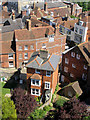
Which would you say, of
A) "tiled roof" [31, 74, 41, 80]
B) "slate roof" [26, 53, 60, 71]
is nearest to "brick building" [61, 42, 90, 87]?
"slate roof" [26, 53, 60, 71]

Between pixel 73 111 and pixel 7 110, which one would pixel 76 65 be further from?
pixel 7 110

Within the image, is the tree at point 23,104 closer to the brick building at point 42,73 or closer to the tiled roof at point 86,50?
the brick building at point 42,73

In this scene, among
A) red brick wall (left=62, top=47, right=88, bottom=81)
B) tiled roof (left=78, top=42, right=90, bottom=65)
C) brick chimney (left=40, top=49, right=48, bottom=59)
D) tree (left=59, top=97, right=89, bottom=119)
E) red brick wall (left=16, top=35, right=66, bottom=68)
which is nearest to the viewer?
tree (left=59, top=97, right=89, bottom=119)

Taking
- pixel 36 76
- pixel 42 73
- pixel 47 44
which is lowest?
pixel 36 76

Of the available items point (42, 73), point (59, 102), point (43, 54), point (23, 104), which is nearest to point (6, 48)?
point (43, 54)

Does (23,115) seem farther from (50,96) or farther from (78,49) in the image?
(78,49)

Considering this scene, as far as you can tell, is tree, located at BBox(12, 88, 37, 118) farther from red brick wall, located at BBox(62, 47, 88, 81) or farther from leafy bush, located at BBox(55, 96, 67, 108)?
red brick wall, located at BBox(62, 47, 88, 81)
